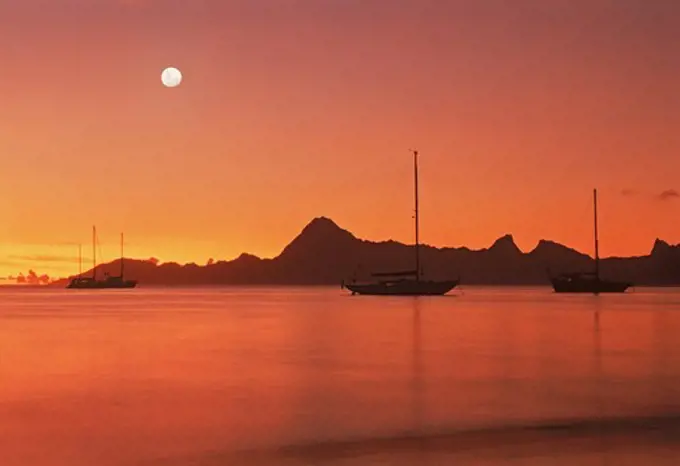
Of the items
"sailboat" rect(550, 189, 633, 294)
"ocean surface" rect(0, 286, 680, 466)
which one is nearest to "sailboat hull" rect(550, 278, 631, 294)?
"sailboat" rect(550, 189, 633, 294)

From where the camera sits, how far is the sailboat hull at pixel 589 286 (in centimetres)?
16675

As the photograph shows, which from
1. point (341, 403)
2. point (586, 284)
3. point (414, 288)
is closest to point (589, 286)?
point (586, 284)

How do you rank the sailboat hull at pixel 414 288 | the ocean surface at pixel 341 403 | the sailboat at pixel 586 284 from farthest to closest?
the sailboat at pixel 586 284
the sailboat hull at pixel 414 288
the ocean surface at pixel 341 403

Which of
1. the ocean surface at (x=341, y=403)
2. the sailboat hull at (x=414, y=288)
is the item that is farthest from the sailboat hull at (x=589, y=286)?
the ocean surface at (x=341, y=403)

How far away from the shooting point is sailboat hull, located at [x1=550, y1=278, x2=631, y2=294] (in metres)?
167

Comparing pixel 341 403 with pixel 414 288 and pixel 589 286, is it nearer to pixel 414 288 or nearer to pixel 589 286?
pixel 414 288

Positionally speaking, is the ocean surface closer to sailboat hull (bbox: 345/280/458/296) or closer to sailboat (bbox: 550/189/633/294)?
sailboat hull (bbox: 345/280/458/296)

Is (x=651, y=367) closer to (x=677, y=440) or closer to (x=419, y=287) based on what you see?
(x=677, y=440)

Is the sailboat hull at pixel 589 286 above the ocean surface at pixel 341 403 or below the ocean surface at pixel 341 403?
above

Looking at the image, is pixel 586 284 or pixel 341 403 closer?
pixel 341 403

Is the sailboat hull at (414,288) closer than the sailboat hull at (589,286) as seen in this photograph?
Yes

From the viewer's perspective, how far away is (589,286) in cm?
16775

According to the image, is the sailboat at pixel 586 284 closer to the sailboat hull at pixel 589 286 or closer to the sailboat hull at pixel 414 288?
the sailboat hull at pixel 589 286

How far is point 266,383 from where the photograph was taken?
3119 cm
